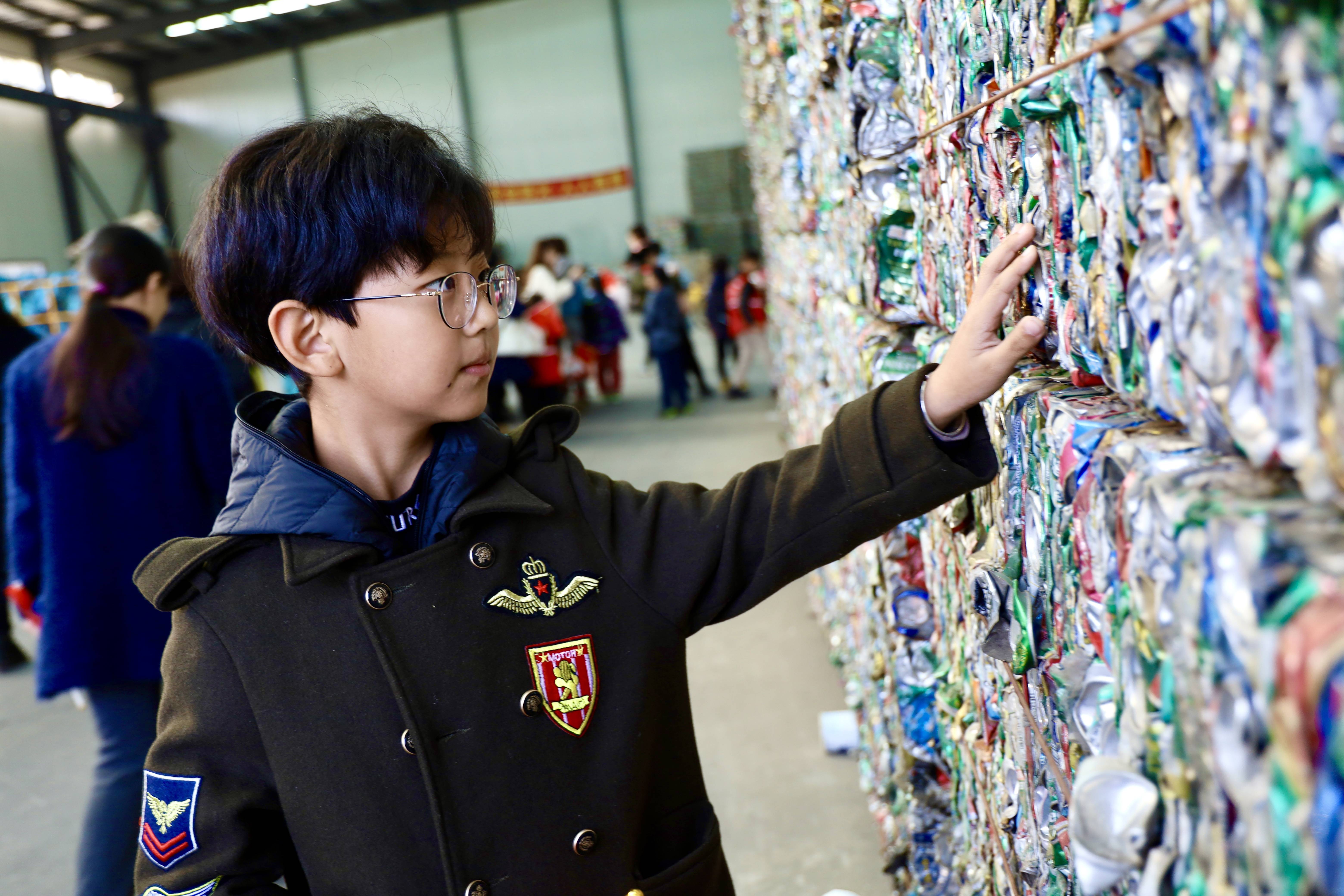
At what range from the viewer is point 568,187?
54.6ft

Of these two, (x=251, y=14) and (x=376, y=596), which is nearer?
(x=376, y=596)

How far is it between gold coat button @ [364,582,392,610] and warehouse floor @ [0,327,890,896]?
1576mm

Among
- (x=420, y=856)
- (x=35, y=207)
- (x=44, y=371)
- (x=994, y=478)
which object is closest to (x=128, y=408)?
(x=44, y=371)

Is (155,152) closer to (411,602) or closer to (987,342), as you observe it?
(411,602)

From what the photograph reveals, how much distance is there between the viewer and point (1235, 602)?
1.52 ft

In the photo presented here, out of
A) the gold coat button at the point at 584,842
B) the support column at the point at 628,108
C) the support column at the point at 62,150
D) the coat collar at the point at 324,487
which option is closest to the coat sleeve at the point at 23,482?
the coat collar at the point at 324,487

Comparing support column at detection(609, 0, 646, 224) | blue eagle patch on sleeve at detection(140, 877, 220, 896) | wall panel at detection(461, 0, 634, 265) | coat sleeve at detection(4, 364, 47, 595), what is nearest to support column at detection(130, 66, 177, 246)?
wall panel at detection(461, 0, 634, 265)

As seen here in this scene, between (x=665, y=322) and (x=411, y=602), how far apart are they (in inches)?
299

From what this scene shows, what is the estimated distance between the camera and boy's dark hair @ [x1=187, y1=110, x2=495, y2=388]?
3.56 feet

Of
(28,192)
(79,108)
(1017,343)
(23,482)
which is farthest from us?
(79,108)

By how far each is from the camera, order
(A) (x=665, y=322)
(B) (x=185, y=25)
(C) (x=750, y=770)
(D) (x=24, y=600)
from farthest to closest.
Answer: (B) (x=185, y=25)
(A) (x=665, y=322)
(C) (x=750, y=770)
(D) (x=24, y=600)

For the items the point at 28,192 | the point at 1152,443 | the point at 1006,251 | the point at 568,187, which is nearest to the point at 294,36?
the point at 28,192

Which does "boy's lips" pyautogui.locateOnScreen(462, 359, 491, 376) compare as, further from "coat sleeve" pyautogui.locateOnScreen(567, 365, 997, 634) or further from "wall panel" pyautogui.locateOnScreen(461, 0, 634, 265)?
"wall panel" pyautogui.locateOnScreen(461, 0, 634, 265)

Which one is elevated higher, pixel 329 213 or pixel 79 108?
pixel 79 108
